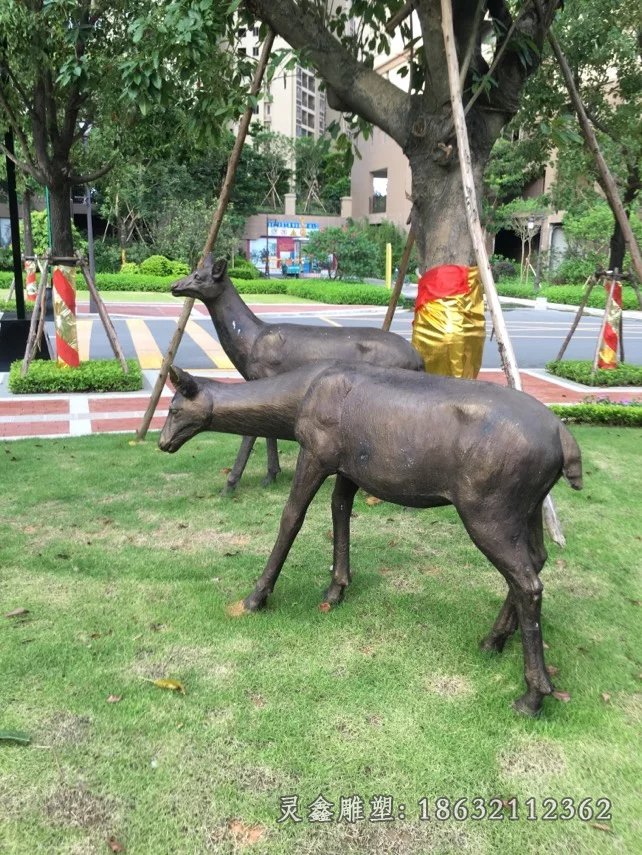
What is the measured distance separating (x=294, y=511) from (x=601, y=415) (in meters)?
6.95

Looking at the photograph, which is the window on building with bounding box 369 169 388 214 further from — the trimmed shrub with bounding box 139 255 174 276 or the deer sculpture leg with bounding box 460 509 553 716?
the deer sculpture leg with bounding box 460 509 553 716

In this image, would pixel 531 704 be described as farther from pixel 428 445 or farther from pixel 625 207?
pixel 625 207

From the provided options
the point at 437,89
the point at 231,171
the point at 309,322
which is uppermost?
the point at 437,89

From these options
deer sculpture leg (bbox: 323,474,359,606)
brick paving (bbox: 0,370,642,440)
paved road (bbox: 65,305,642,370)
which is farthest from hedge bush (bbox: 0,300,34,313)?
deer sculpture leg (bbox: 323,474,359,606)

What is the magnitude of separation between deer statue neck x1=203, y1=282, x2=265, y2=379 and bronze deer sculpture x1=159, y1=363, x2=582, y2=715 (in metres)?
A: 1.87

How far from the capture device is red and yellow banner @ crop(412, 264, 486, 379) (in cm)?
633

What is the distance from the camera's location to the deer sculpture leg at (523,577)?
126 inches

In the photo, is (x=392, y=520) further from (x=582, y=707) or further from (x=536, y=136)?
(x=536, y=136)

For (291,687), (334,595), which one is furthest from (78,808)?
(334,595)

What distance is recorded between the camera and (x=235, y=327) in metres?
5.90

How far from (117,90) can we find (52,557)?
7222 mm

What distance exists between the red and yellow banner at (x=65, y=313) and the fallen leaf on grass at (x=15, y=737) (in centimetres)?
859

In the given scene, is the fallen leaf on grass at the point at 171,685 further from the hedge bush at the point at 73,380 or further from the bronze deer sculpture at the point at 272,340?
the hedge bush at the point at 73,380

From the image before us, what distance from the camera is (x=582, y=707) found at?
3.45 meters
